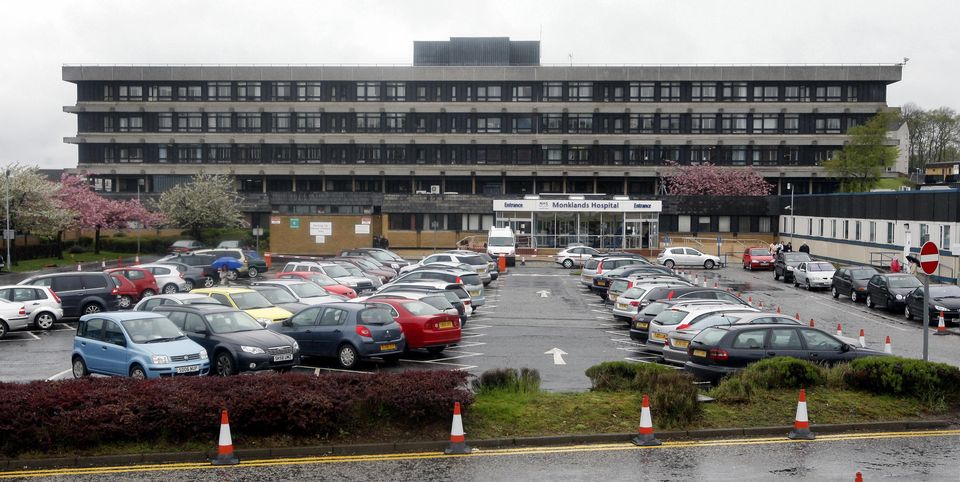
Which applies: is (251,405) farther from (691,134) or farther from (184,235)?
(691,134)

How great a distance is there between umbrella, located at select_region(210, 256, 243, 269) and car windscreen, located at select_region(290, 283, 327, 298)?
55.4 feet

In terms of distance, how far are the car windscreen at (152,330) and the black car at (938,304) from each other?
2441 centimetres

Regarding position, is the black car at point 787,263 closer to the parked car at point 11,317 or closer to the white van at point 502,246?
the white van at point 502,246

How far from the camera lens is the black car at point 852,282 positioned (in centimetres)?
3838

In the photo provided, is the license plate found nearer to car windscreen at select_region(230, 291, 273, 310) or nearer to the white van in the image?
car windscreen at select_region(230, 291, 273, 310)

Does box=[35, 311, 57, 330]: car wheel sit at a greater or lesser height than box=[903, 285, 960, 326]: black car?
lesser

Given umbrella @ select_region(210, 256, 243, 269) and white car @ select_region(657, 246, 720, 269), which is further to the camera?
white car @ select_region(657, 246, 720, 269)

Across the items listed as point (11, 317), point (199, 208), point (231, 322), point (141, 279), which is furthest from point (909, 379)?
point (199, 208)

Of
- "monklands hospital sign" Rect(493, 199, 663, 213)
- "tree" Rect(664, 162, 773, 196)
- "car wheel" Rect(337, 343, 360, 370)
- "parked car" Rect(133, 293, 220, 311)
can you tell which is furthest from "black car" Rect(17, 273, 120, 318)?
"tree" Rect(664, 162, 773, 196)

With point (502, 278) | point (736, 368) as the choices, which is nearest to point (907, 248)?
point (502, 278)

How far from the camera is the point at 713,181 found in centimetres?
8438

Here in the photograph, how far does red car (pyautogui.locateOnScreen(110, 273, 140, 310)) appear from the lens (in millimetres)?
30844

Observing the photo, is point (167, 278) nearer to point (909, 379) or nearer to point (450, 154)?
point (909, 379)

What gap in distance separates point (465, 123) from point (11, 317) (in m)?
64.7
